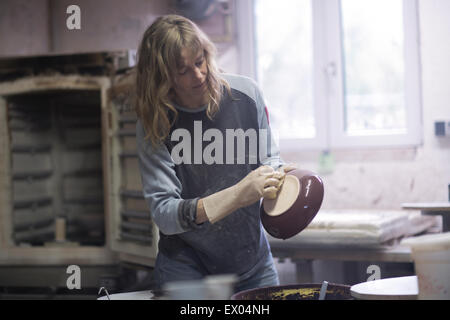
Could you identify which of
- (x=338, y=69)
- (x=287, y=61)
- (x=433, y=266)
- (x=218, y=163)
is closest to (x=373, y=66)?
(x=338, y=69)

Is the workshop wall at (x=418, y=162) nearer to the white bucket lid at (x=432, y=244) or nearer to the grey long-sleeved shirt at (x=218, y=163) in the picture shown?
the grey long-sleeved shirt at (x=218, y=163)

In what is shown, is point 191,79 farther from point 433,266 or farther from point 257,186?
point 433,266

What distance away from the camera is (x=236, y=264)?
4.82 ft

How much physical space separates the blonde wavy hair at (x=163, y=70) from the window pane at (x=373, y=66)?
1.98m

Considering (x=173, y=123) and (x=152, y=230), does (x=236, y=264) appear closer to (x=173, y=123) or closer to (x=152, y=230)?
(x=173, y=123)

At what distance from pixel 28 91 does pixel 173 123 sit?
2.03m

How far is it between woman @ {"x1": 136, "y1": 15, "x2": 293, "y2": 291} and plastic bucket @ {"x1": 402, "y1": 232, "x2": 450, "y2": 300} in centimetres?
48

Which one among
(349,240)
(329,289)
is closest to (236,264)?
(329,289)

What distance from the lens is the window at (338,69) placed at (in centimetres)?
317

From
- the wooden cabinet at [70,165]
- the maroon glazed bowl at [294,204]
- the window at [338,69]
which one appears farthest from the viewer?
the window at [338,69]

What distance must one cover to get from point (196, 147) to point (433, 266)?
0.70 metres

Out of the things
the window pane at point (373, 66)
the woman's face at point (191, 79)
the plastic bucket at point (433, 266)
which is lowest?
the plastic bucket at point (433, 266)

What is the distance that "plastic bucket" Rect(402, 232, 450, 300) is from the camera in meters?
0.88

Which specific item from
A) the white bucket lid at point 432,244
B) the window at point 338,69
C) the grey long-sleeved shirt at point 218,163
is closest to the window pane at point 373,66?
the window at point 338,69
